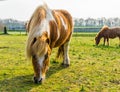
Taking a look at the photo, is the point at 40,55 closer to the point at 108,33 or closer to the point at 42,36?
the point at 42,36

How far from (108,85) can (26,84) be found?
2014 millimetres

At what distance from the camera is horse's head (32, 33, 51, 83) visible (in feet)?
19.7

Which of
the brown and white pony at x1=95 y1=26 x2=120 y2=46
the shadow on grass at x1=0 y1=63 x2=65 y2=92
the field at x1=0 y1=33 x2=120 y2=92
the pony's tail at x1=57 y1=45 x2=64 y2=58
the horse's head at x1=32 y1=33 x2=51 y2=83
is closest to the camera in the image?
the horse's head at x1=32 y1=33 x2=51 y2=83

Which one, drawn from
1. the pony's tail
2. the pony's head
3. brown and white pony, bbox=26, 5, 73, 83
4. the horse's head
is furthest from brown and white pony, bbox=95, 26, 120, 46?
the horse's head

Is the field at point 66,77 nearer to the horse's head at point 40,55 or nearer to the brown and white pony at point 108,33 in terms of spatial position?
the horse's head at point 40,55

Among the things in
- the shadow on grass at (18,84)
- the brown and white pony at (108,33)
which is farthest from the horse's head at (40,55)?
the brown and white pony at (108,33)

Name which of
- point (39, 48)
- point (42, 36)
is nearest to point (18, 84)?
point (39, 48)

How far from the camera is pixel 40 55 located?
6.09m

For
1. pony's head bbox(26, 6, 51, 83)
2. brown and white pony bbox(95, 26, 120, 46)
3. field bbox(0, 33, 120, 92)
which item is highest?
pony's head bbox(26, 6, 51, 83)

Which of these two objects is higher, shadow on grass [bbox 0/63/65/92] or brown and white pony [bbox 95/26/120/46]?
brown and white pony [bbox 95/26/120/46]

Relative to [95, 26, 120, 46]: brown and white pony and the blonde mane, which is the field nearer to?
the blonde mane

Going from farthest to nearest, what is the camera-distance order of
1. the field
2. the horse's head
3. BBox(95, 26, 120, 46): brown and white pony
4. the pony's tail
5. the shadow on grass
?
BBox(95, 26, 120, 46): brown and white pony, the pony's tail, the field, the shadow on grass, the horse's head

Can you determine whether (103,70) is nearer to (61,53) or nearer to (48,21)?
(61,53)

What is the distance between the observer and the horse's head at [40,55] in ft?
19.7
